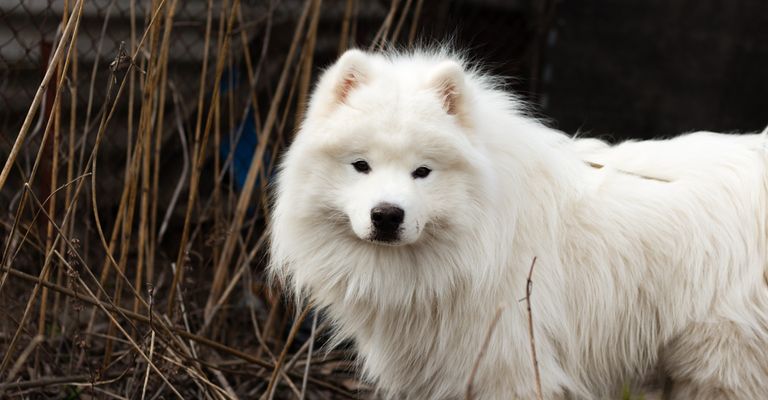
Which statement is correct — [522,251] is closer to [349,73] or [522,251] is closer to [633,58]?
[349,73]

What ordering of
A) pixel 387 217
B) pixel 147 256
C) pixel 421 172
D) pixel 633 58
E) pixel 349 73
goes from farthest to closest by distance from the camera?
1. pixel 633 58
2. pixel 147 256
3. pixel 349 73
4. pixel 421 172
5. pixel 387 217

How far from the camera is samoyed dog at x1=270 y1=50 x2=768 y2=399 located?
313 centimetres

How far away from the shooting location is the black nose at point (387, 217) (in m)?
2.88

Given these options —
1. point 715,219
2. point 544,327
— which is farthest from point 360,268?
point 715,219

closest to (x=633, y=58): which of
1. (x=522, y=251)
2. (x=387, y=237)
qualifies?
(x=522, y=251)

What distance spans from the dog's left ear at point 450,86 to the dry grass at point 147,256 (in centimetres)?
107

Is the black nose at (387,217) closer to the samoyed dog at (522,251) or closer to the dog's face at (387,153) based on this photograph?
the dog's face at (387,153)

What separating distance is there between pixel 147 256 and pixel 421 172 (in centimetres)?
179

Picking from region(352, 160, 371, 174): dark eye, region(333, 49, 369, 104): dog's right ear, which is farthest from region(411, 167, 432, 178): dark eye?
region(333, 49, 369, 104): dog's right ear

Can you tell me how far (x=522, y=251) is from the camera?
325 cm

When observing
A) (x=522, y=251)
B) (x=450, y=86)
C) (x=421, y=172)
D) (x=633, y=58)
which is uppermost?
(x=450, y=86)

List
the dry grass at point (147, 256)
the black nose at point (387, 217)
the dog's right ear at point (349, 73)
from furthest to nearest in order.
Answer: the dry grass at point (147, 256), the dog's right ear at point (349, 73), the black nose at point (387, 217)

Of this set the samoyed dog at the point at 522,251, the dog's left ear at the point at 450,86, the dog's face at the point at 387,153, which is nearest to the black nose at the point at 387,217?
the dog's face at the point at 387,153

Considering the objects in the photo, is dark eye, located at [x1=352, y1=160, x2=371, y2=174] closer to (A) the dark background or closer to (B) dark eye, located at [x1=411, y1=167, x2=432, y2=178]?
(B) dark eye, located at [x1=411, y1=167, x2=432, y2=178]
